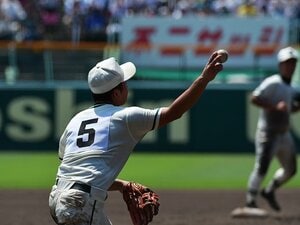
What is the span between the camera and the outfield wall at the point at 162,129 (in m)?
20.8

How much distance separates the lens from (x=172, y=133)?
822 inches

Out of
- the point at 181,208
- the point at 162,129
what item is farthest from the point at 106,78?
the point at 162,129

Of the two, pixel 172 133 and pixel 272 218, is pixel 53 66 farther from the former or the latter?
pixel 272 218

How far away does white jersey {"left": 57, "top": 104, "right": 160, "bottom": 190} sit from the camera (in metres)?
5.89

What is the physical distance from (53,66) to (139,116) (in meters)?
16.6

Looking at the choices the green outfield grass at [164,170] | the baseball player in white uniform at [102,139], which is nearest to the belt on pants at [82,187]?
the baseball player in white uniform at [102,139]

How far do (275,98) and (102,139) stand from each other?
6.20 metres

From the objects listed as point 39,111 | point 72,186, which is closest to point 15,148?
point 39,111

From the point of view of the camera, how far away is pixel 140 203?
6211 millimetres

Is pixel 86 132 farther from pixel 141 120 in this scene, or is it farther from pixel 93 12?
pixel 93 12

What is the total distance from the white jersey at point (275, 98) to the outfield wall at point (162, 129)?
8.70m

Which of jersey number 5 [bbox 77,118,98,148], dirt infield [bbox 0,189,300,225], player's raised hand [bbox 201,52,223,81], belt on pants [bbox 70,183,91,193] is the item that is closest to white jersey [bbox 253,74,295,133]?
dirt infield [bbox 0,189,300,225]

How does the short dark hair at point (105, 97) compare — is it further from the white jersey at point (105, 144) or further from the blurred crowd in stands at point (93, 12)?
the blurred crowd in stands at point (93, 12)

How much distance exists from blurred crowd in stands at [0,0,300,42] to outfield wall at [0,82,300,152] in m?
3.08
